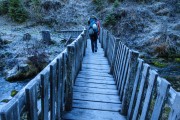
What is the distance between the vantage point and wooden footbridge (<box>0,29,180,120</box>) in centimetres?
193

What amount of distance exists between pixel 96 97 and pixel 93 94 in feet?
0.58

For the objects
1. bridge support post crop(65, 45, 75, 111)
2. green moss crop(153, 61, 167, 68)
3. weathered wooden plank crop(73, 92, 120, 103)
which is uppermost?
bridge support post crop(65, 45, 75, 111)

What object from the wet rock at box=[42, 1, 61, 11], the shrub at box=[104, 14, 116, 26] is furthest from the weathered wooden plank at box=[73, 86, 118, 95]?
the wet rock at box=[42, 1, 61, 11]

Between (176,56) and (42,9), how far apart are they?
49.8 feet

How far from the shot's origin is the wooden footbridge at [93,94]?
1927mm

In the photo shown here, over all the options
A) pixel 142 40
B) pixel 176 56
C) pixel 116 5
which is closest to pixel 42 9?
pixel 116 5

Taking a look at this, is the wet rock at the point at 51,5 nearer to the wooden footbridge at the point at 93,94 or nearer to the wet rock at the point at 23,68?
the wet rock at the point at 23,68

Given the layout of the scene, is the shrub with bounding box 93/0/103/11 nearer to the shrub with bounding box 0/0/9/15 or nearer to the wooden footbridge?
the shrub with bounding box 0/0/9/15

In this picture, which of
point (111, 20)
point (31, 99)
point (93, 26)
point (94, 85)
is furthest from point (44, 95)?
point (111, 20)

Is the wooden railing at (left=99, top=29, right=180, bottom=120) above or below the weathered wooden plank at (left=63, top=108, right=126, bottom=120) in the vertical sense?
above

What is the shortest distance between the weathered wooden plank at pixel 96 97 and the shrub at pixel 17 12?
18.6 metres

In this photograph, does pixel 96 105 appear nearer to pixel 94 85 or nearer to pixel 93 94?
pixel 93 94

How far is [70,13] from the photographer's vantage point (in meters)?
22.7

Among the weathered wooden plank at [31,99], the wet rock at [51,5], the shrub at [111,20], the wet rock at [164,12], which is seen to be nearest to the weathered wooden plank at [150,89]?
the weathered wooden plank at [31,99]
